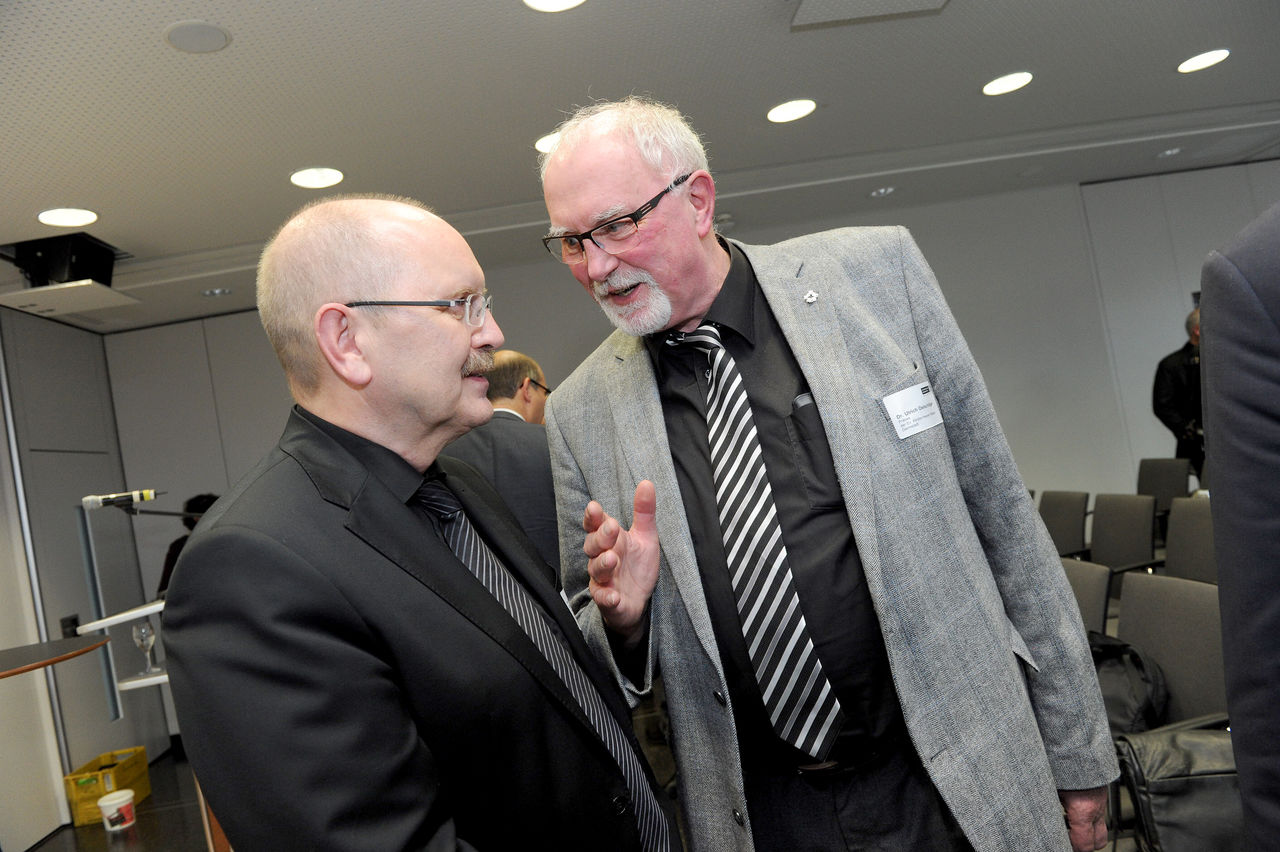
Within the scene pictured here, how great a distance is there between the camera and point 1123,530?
4.35 meters

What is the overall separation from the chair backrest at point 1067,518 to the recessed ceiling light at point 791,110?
273 centimetres

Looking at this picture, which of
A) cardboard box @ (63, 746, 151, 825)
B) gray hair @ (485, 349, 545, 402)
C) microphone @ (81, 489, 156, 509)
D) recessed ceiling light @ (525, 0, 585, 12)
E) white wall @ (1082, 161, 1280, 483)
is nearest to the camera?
recessed ceiling light @ (525, 0, 585, 12)

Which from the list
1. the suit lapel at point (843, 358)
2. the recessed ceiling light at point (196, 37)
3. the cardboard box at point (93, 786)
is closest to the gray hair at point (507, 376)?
the recessed ceiling light at point (196, 37)

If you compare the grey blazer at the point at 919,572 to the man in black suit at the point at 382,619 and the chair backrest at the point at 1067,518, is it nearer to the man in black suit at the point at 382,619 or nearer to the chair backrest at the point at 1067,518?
the man in black suit at the point at 382,619

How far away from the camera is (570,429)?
5.29ft

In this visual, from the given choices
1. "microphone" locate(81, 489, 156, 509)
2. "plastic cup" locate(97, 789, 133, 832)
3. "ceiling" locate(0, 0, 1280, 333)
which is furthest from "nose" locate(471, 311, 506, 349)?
"plastic cup" locate(97, 789, 133, 832)

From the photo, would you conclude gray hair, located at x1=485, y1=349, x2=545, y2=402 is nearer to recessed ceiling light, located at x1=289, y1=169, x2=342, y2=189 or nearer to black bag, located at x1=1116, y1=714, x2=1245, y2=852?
recessed ceiling light, located at x1=289, y1=169, x2=342, y2=189

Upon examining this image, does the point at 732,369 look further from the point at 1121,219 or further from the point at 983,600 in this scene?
the point at 1121,219

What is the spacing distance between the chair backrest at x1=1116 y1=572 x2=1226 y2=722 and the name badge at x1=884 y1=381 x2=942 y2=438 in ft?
4.14

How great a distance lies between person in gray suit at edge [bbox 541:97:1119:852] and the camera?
1.29 metres

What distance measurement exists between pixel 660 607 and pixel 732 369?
1.42 feet

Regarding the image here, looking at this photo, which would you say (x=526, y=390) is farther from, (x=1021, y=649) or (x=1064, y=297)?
(x=1064, y=297)

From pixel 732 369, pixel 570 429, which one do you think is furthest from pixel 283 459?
pixel 732 369

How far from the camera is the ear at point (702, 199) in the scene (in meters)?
1.55
